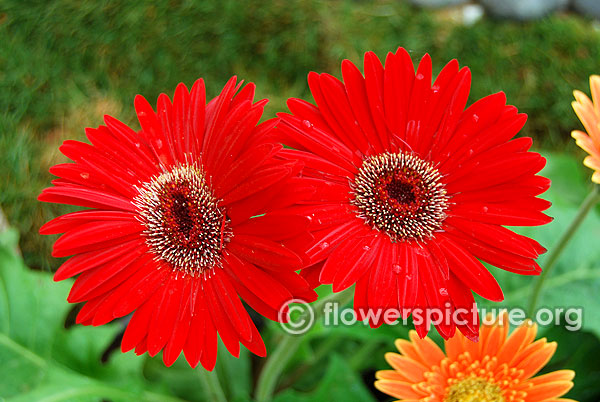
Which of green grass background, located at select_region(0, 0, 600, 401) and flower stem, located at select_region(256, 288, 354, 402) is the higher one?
green grass background, located at select_region(0, 0, 600, 401)

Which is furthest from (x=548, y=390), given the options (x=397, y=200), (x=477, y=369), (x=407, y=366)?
(x=397, y=200)

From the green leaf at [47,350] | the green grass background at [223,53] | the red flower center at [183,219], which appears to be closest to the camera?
the red flower center at [183,219]

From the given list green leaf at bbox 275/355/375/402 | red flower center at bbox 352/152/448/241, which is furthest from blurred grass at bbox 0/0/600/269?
red flower center at bbox 352/152/448/241

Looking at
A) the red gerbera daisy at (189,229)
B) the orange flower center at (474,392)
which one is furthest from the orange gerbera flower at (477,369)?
the red gerbera daisy at (189,229)

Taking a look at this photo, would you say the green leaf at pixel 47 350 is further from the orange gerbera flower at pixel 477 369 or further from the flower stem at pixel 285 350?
the orange gerbera flower at pixel 477 369

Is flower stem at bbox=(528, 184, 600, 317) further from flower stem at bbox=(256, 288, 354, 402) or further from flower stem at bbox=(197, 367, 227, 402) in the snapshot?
flower stem at bbox=(197, 367, 227, 402)
